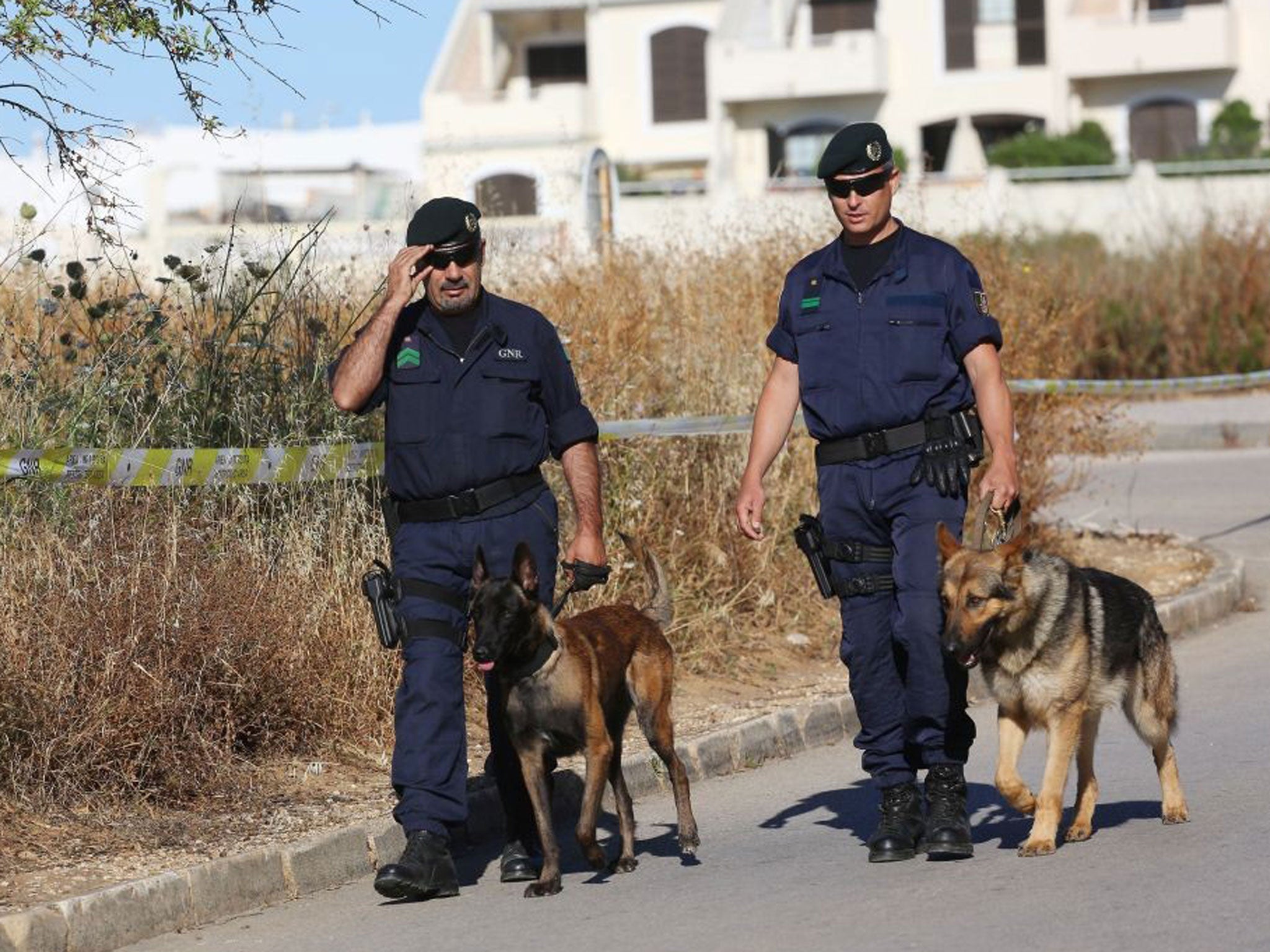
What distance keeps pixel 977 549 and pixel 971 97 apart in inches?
1933

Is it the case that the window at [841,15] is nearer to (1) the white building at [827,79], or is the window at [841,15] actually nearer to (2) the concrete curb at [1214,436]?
(1) the white building at [827,79]

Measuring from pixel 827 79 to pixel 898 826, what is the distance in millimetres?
48708

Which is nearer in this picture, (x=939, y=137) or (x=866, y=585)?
(x=866, y=585)

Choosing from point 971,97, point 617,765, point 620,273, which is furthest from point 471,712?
point 971,97

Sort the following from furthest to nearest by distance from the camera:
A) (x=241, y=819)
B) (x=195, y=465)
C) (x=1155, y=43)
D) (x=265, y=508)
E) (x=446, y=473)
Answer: (x=1155, y=43) → (x=265, y=508) → (x=195, y=465) → (x=241, y=819) → (x=446, y=473)

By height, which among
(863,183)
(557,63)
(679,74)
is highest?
(557,63)

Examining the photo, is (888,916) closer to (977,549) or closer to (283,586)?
(977,549)

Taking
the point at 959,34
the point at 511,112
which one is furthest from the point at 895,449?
the point at 959,34

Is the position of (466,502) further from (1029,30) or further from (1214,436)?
(1029,30)

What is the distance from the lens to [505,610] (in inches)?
271

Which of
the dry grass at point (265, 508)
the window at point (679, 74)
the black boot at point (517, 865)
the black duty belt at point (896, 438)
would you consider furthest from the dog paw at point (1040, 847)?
the window at point (679, 74)

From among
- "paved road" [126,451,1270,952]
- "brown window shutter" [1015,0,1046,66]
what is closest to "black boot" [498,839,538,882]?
"paved road" [126,451,1270,952]

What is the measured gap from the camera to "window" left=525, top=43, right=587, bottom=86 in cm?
6072

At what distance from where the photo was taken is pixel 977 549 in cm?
723
